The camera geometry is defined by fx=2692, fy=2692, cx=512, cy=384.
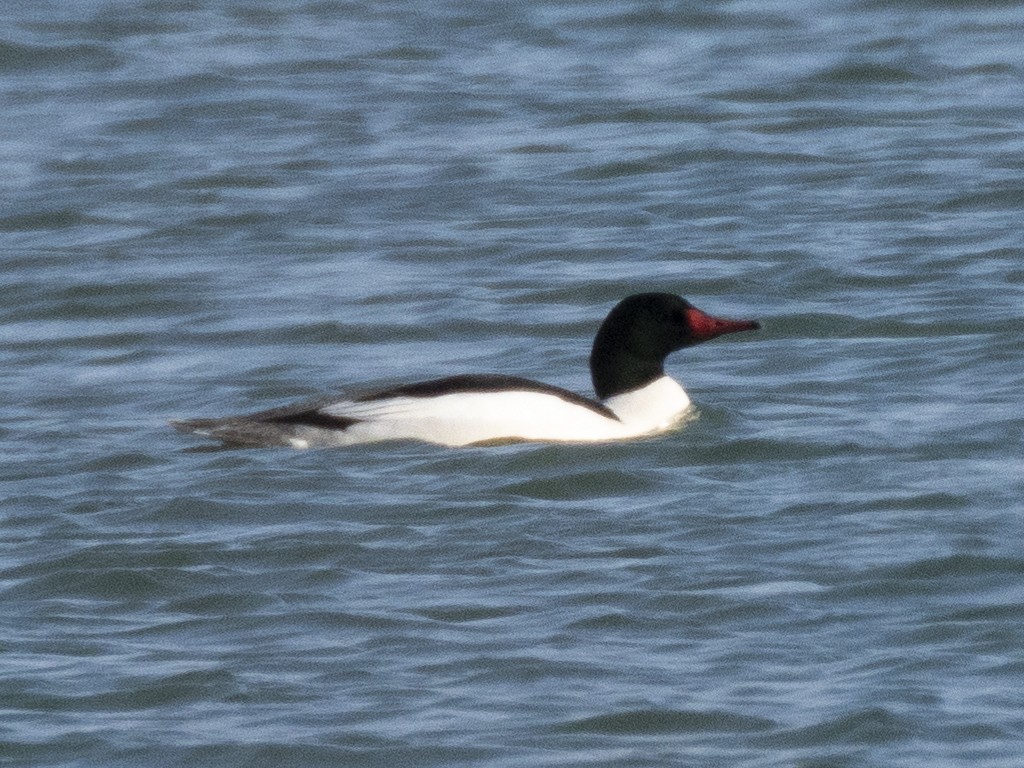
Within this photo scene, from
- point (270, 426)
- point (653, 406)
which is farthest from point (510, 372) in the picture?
point (270, 426)

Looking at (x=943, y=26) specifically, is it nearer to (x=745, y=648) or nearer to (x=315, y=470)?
(x=315, y=470)

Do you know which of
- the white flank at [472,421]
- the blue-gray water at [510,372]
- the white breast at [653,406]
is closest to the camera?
the blue-gray water at [510,372]

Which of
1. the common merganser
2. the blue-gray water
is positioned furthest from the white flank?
the blue-gray water

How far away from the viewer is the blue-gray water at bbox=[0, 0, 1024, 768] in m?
7.17

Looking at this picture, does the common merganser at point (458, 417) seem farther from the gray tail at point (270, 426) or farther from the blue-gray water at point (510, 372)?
the blue-gray water at point (510, 372)

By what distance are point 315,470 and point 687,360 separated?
274 centimetres

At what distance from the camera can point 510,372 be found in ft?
40.2

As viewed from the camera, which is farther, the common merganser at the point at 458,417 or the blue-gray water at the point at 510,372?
the common merganser at the point at 458,417

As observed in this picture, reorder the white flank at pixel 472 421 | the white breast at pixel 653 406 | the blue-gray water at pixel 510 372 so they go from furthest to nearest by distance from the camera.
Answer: the white breast at pixel 653 406
the white flank at pixel 472 421
the blue-gray water at pixel 510 372

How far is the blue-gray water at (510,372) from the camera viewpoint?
7.17 metres

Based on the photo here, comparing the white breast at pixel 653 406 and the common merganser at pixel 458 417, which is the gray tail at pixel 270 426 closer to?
the common merganser at pixel 458 417

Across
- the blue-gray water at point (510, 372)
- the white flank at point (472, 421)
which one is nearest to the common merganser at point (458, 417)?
the white flank at point (472, 421)

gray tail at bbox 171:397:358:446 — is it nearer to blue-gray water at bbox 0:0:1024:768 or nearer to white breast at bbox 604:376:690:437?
blue-gray water at bbox 0:0:1024:768

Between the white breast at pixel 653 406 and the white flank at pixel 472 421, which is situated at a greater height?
the white flank at pixel 472 421
